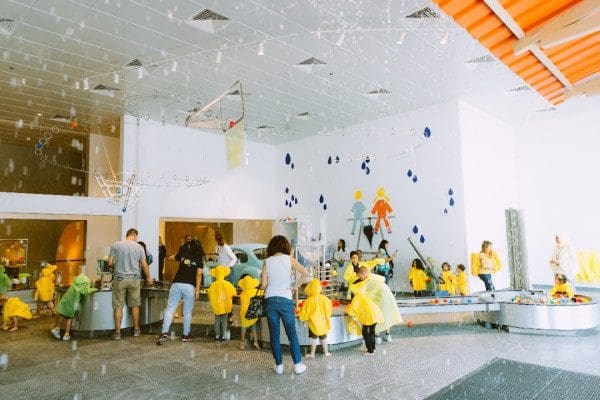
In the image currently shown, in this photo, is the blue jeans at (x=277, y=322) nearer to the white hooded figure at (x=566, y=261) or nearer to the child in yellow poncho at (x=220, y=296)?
the child in yellow poncho at (x=220, y=296)

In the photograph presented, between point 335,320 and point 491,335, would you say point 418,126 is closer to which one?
point 491,335

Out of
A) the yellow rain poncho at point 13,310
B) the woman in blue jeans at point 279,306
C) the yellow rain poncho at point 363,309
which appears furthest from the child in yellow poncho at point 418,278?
the yellow rain poncho at point 13,310

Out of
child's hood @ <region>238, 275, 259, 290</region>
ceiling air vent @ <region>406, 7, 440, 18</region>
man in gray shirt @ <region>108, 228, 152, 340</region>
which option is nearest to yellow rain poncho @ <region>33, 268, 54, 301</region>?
man in gray shirt @ <region>108, 228, 152, 340</region>

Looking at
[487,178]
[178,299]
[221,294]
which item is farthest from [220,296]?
[487,178]

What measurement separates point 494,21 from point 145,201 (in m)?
9.59

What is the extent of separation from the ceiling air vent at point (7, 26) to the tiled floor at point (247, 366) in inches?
180

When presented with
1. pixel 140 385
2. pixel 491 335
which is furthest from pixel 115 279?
pixel 491 335

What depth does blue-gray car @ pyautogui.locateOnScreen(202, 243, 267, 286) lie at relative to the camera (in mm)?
9359

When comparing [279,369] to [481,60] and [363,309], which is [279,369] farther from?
[481,60]

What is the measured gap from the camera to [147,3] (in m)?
5.52

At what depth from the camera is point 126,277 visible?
20.2 feet

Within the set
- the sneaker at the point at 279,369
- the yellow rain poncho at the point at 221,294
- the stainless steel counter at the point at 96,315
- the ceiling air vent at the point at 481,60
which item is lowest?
the sneaker at the point at 279,369

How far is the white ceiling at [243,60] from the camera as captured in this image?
578 cm

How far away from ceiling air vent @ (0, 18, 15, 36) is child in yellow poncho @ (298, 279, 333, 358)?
5721 millimetres
